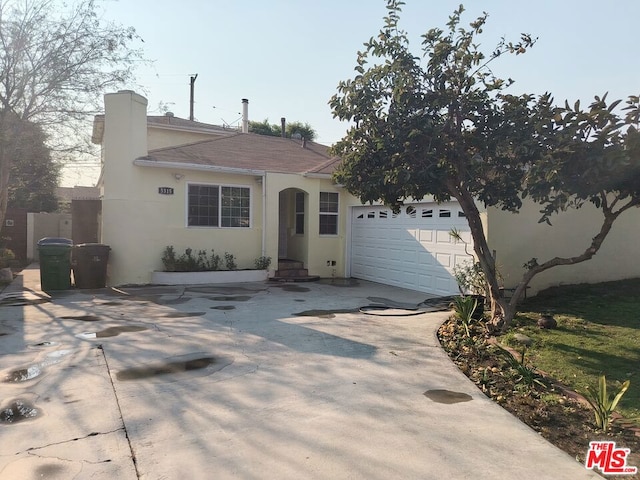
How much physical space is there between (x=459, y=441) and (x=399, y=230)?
9.08 metres

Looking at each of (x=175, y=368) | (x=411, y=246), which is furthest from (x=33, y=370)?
(x=411, y=246)

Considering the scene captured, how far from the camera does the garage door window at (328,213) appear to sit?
14531mm

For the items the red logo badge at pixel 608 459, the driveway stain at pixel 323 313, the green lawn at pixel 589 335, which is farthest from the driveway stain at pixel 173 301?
the red logo badge at pixel 608 459

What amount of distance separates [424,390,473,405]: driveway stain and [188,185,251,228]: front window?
979cm

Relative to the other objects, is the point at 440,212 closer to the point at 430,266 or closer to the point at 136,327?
the point at 430,266

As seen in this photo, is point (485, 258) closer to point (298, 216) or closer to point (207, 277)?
point (207, 277)

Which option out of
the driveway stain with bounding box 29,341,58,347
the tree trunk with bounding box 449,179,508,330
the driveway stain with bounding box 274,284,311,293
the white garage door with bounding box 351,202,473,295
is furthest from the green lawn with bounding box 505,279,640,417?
the driveway stain with bounding box 29,341,58,347

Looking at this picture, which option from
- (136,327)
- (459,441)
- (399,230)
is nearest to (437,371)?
(459,441)

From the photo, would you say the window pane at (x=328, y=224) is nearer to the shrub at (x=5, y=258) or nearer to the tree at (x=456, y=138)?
the tree at (x=456, y=138)

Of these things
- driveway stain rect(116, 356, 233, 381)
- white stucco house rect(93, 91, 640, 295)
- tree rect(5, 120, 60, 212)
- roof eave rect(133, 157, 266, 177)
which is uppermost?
tree rect(5, 120, 60, 212)

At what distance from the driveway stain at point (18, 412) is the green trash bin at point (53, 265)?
7.74 m

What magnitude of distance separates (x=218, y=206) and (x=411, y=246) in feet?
19.2

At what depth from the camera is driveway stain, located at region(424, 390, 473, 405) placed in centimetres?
439

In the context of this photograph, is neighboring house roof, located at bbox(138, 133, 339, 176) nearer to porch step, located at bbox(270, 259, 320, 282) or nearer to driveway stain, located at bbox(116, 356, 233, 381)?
porch step, located at bbox(270, 259, 320, 282)
